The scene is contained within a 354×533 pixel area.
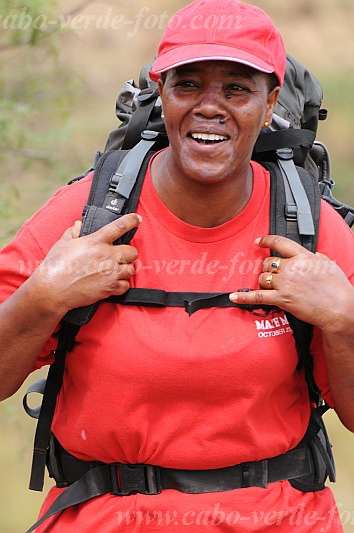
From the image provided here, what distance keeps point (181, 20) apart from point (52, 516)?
158 cm

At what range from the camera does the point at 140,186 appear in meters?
3.07

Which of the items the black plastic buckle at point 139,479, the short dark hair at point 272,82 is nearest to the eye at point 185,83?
the short dark hair at point 272,82

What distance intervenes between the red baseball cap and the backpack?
285 millimetres

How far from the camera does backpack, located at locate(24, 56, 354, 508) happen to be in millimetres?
2936

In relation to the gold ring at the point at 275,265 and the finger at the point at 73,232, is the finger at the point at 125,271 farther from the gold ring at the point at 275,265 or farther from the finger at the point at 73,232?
the gold ring at the point at 275,265

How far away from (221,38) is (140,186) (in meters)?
0.51

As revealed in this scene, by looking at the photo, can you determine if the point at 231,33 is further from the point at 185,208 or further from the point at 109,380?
the point at 109,380

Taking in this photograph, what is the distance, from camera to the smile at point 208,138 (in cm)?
290

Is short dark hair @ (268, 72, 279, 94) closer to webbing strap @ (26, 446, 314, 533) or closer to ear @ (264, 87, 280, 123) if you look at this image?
ear @ (264, 87, 280, 123)

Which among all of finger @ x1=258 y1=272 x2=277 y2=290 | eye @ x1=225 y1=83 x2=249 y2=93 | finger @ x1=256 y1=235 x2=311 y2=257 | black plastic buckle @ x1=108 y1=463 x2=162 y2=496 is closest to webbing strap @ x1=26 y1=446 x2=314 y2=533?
black plastic buckle @ x1=108 y1=463 x2=162 y2=496

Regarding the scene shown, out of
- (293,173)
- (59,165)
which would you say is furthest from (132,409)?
(59,165)

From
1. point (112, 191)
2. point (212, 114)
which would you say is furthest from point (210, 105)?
point (112, 191)

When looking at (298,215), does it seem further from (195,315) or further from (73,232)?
(73,232)

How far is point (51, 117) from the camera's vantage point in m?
6.20
